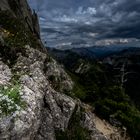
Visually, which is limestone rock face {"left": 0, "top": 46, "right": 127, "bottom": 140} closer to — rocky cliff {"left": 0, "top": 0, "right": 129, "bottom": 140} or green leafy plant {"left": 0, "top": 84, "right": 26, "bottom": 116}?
rocky cliff {"left": 0, "top": 0, "right": 129, "bottom": 140}

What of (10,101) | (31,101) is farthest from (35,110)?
(10,101)

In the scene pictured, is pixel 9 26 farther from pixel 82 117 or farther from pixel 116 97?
pixel 116 97

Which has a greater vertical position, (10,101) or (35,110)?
(10,101)

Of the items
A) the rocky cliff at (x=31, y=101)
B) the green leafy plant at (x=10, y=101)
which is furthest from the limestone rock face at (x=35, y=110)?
the green leafy plant at (x=10, y=101)

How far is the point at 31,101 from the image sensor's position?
1658 cm

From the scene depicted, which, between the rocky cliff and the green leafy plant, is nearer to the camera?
the green leafy plant

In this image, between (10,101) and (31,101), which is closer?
(10,101)

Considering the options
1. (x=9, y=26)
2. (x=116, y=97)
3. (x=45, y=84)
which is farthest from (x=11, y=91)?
(x=116, y=97)

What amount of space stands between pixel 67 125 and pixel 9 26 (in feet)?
39.3

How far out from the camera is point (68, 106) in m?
21.2

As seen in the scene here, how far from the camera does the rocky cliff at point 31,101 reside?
587 inches

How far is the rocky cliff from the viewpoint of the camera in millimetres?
14906

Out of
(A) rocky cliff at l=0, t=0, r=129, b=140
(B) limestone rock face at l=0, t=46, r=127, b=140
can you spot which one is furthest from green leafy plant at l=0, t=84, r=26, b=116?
(B) limestone rock face at l=0, t=46, r=127, b=140

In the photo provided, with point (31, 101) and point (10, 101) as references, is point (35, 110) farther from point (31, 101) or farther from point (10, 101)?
point (10, 101)
